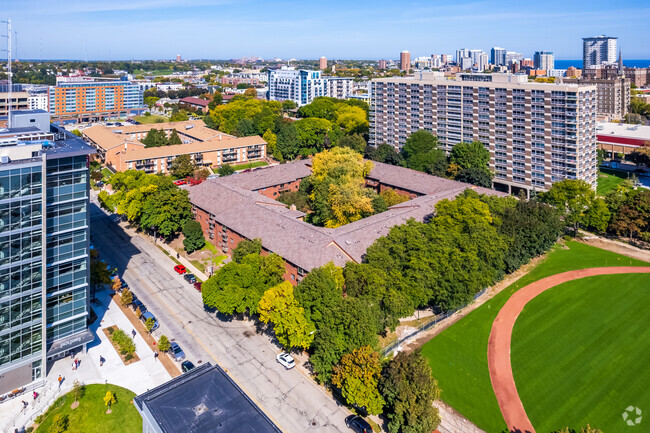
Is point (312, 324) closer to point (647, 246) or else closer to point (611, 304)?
point (611, 304)

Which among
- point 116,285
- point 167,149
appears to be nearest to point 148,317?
point 116,285

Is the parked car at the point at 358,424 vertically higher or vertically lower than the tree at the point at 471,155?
lower

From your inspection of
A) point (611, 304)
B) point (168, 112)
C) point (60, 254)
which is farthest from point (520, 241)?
point (168, 112)

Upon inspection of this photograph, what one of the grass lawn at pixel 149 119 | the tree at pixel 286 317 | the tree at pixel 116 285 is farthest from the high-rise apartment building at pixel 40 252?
the grass lawn at pixel 149 119

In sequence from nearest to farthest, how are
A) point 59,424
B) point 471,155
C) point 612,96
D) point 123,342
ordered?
1. point 59,424
2. point 123,342
3. point 471,155
4. point 612,96

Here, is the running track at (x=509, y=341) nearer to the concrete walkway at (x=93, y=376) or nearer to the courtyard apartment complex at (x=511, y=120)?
the courtyard apartment complex at (x=511, y=120)

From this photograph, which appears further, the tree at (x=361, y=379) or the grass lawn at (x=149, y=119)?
the grass lawn at (x=149, y=119)

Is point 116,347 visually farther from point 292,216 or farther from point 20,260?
point 292,216
